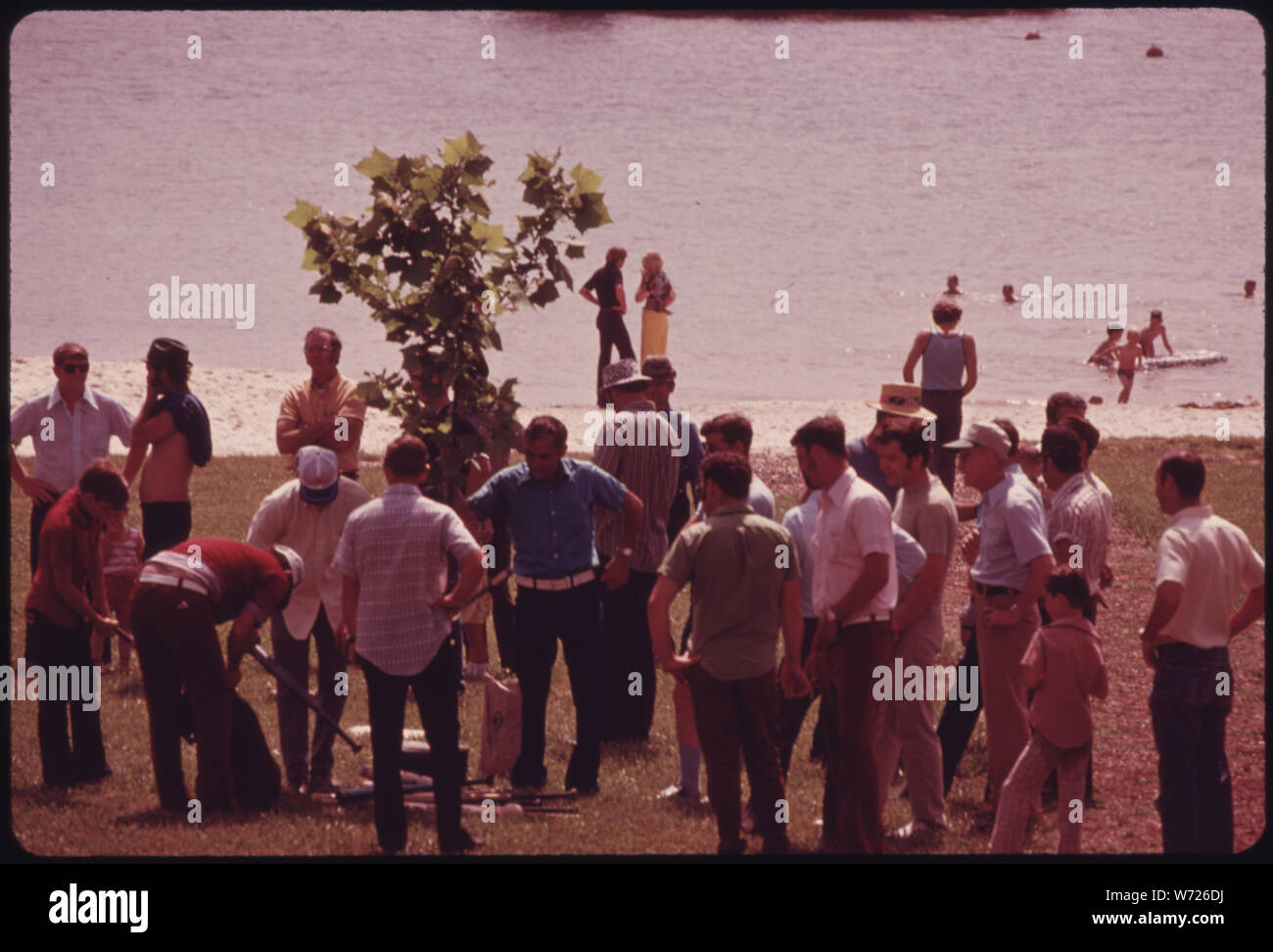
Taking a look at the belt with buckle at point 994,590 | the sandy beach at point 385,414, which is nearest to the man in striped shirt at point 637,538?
the belt with buckle at point 994,590

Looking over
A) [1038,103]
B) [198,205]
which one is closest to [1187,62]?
[1038,103]

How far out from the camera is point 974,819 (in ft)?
28.9

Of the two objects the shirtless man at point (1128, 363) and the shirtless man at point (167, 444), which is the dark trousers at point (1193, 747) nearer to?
the shirtless man at point (167, 444)

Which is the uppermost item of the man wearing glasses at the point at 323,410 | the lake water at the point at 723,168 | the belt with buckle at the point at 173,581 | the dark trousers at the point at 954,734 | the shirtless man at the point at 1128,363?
the lake water at the point at 723,168

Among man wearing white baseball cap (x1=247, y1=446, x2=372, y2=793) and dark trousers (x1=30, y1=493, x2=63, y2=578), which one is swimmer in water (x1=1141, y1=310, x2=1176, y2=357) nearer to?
dark trousers (x1=30, y1=493, x2=63, y2=578)

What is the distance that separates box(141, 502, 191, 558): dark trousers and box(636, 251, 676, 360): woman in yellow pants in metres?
12.0

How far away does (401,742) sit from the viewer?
320 inches

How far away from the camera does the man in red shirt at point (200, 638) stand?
8391 millimetres

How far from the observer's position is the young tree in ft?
29.6

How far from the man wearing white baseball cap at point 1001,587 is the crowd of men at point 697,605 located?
0.05ft

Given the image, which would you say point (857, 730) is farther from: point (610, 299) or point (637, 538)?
point (610, 299)

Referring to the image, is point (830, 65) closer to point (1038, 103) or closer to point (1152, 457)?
point (1038, 103)

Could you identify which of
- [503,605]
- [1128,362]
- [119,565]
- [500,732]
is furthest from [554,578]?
[1128,362]

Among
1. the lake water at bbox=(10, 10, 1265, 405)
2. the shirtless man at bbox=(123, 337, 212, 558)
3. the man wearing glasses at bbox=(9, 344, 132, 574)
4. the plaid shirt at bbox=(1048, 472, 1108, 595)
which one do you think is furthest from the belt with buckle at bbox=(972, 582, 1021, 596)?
the lake water at bbox=(10, 10, 1265, 405)
